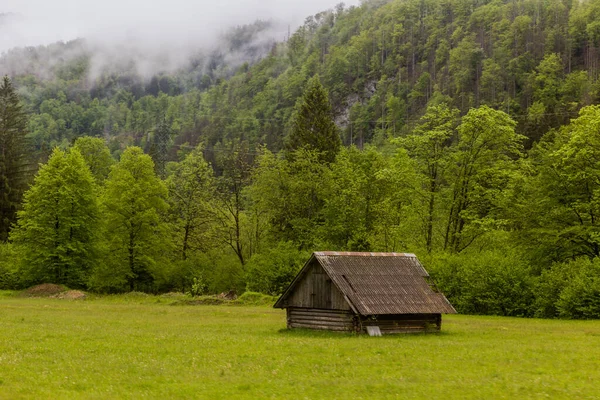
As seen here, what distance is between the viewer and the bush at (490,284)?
170ft

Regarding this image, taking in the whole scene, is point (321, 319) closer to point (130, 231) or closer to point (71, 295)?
point (71, 295)

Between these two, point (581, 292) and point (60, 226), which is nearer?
point (581, 292)

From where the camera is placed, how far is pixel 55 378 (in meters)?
21.7

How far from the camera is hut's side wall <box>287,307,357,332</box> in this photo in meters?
36.3

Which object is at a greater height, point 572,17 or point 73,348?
point 572,17

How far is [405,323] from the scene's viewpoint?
37.6m

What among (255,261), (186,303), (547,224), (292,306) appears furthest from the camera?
(255,261)

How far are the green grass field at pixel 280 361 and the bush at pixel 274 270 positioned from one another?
23.6 m

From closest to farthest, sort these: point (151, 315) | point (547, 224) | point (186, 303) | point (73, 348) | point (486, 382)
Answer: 1. point (486, 382)
2. point (73, 348)
3. point (151, 315)
4. point (547, 224)
5. point (186, 303)

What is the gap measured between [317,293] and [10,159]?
7655 cm

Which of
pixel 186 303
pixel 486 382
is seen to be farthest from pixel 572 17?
pixel 486 382

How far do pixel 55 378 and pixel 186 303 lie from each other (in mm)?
40310

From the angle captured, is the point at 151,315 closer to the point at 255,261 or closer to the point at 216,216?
the point at 255,261

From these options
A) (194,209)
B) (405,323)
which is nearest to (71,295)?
(194,209)
